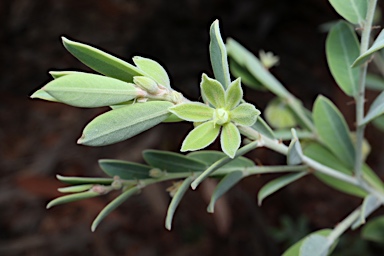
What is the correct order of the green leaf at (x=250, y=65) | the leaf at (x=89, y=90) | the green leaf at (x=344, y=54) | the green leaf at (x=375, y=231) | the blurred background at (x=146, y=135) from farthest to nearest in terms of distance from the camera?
the blurred background at (x=146, y=135) < the green leaf at (x=375, y=231) < the green leaf at (x=250, y=65) < the green leaf at (x=344, y=54) < the leaf at (x=89, y=90)

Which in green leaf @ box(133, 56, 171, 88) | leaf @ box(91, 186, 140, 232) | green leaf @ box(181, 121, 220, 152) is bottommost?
leaf @ box(91, 186, 140, 232)

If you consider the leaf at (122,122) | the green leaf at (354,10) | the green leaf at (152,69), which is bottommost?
the leaf at (122,122)

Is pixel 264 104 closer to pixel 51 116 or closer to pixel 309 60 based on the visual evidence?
pixel 309 60

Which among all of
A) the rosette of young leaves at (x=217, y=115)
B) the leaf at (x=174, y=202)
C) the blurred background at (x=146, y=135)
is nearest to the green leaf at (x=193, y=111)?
the rosette of young leaves at (x=217, y=115)

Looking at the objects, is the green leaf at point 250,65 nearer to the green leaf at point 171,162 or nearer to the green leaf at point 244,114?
the green leaf at point 171,162

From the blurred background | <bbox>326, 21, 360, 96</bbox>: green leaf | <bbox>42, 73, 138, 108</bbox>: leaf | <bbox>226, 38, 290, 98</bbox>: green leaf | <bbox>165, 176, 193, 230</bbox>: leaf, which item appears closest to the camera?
<bbox>42, 73, 138, 108</bbox>: leaf

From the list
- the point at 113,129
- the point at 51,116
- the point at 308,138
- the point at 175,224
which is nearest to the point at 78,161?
the point at 51,116

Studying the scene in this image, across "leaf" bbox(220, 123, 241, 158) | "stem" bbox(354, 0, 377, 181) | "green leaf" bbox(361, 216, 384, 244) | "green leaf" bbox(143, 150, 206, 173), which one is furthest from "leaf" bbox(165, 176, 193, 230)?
"green leaf" bbox(361, 216, 384, 244)

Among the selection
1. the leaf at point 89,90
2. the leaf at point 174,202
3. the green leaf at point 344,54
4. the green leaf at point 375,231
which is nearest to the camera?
the leaf at point 89,90

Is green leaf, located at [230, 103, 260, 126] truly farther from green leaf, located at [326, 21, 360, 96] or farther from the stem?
green leaf, located at [326, 21, 360, 96]
